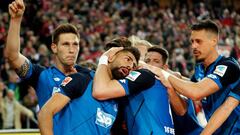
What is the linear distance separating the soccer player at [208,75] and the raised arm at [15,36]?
4.11 ft

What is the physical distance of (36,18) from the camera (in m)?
15.9

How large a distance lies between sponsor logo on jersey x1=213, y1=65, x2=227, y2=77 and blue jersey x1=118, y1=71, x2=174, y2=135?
52 centimetres

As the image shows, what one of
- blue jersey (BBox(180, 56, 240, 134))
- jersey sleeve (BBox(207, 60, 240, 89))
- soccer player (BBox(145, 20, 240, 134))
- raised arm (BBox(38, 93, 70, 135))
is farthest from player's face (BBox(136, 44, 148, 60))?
raised arm (BBox(38, 93, 70, 135))

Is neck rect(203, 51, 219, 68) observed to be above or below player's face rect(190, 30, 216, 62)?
below

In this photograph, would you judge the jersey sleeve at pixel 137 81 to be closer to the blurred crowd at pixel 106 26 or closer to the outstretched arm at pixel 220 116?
the outstretched arm at pixel 220 116

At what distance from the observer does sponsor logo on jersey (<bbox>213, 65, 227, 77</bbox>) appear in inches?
172

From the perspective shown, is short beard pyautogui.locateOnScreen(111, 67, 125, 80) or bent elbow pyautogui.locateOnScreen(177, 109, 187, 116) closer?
short beard pyautogui.locateOnScreen(111, 67, 125, 80)

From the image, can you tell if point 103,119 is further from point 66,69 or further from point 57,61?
point 57,61

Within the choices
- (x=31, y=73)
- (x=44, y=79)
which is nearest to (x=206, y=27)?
(x=44, y=79)

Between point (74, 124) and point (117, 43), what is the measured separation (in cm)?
109

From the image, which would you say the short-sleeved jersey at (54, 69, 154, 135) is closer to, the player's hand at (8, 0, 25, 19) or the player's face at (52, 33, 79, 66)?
the player's face at (52, 33, 79, 66)

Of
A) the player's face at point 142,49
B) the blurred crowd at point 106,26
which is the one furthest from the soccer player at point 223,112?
the blurred crowd at point 106,26

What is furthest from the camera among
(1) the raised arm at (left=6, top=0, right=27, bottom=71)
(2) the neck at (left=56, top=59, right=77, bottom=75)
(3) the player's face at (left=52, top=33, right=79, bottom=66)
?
(2) the neck at (left=56, top=59, right=77, bottom=75)

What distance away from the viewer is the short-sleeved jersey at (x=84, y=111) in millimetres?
4004
